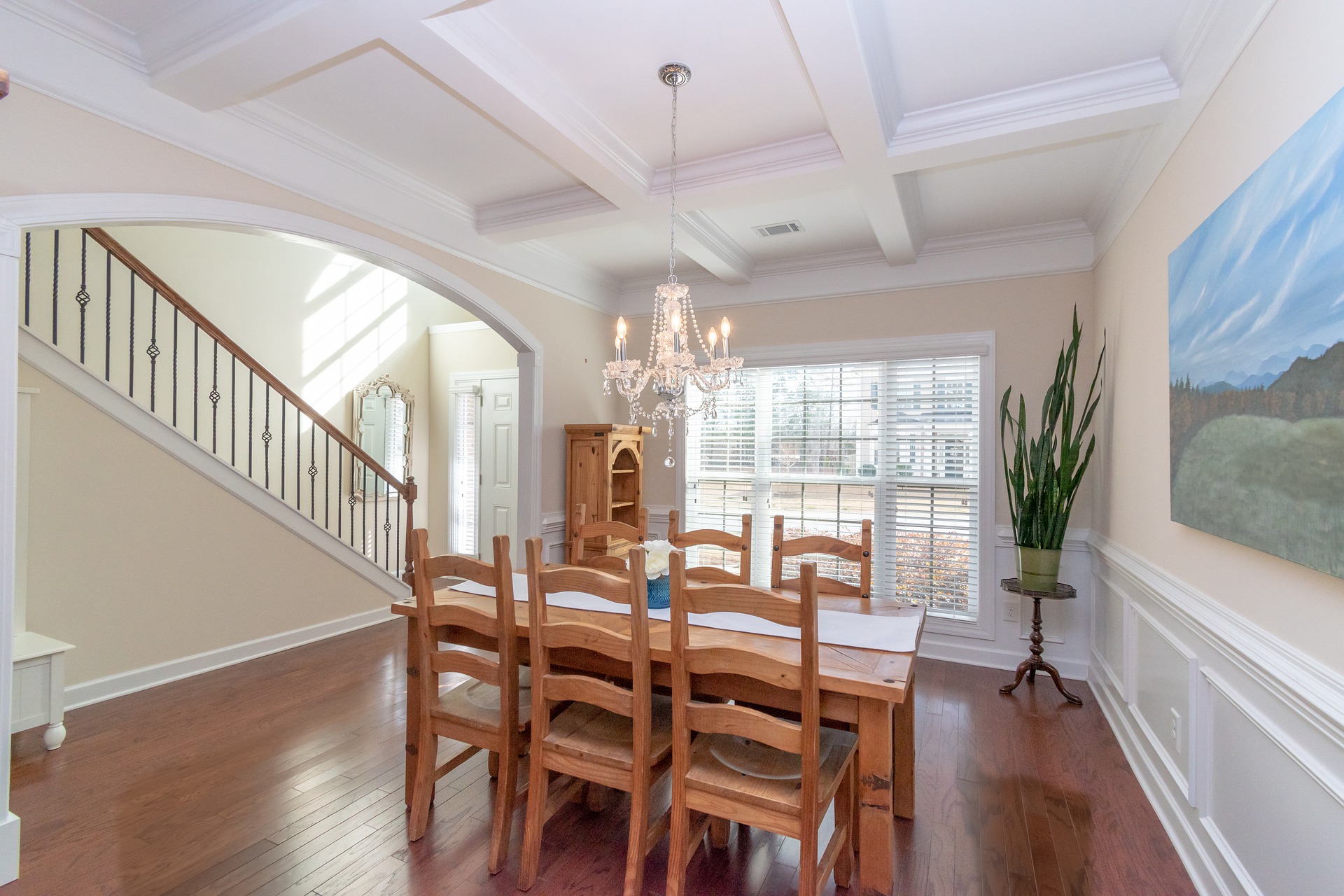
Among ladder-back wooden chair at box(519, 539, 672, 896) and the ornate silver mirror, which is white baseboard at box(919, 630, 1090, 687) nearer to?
ladder-back wooden chair at box(519, 539, 672, 896)

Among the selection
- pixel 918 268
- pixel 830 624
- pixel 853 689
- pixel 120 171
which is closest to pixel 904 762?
pixel 830 624

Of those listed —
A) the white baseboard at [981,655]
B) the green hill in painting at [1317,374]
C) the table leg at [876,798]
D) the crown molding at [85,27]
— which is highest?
the crown molding at [85,27]

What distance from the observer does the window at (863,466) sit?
432cm

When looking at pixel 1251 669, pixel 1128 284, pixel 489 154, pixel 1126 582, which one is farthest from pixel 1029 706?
pixel 489 154

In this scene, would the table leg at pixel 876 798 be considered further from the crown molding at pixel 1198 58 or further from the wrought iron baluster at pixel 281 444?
the wrought iron baluster at pixel 281 444

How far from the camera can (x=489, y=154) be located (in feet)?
10.3

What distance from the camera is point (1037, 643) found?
3768 mm

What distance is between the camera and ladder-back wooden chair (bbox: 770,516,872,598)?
2.72m

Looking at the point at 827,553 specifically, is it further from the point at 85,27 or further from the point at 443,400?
the point at 443,400

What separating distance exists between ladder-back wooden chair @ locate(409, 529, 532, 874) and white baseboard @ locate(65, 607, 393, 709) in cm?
234

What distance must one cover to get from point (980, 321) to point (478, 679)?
146 inches

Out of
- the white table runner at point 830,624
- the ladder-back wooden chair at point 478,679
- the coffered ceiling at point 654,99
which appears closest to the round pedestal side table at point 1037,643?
the white table runner at point 830,624

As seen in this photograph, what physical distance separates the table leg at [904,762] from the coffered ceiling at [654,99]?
7.37ft

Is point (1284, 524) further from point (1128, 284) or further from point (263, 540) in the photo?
point (263, 540)
